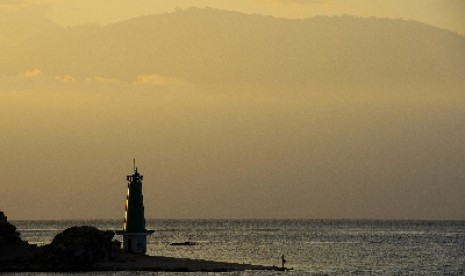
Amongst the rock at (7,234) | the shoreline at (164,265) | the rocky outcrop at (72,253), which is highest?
the rock at (7,234)

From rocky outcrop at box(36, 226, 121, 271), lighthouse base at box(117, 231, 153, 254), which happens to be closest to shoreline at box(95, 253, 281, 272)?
rocky outcrop at box(36, 226, 121, 271)

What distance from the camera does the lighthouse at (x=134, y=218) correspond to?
373 ft

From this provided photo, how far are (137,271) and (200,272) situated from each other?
518 cm

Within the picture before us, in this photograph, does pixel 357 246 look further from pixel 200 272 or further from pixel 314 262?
pixel 200 272

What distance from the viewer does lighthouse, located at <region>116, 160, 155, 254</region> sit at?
114m

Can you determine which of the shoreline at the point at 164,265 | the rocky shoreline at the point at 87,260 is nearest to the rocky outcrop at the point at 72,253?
the rocky shoreline at the point at 87,260

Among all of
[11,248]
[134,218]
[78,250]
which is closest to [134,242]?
[134,218]

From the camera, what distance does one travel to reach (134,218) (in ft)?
373

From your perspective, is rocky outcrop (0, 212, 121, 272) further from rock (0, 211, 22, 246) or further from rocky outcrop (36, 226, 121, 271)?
rock (0, 211, 22, 246)

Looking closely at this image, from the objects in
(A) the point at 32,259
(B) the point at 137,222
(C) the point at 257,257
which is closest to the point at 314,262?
(C) the point at 257,257

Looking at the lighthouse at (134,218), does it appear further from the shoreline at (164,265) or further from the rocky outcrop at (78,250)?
the rocky outcrop at (78,250)

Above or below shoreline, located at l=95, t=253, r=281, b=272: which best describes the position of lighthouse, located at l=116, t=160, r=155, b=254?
above

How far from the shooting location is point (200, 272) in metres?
106

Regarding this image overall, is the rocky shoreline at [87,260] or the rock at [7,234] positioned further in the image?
the rock at [7,234]
